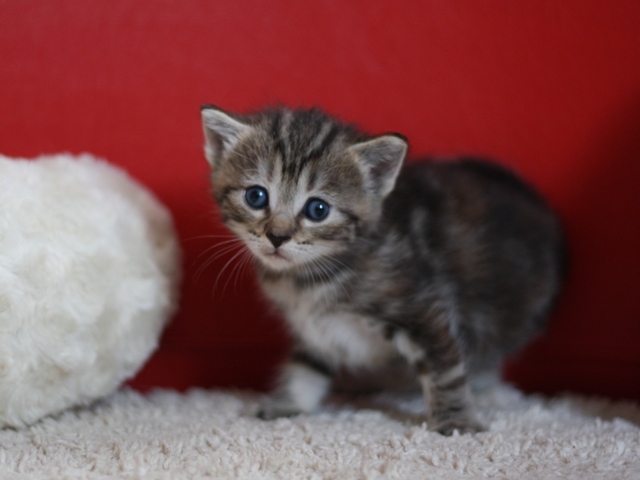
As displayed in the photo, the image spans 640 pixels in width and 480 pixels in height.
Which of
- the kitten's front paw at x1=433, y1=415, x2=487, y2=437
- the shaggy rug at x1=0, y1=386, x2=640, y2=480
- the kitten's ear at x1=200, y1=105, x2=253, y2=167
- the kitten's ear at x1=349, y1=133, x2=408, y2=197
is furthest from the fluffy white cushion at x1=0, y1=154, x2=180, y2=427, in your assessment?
the kitten's front paw at x1=433, y1=415, x2=487, y2=437

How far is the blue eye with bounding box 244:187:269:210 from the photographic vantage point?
54.7 inches

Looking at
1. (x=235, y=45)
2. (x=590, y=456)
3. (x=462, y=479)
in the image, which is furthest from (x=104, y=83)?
(x=590, y=456)

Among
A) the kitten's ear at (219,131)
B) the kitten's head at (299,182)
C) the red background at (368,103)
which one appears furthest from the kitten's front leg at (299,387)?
the kitten's ear at (219,131)

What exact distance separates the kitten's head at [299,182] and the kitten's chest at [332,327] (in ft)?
0.29

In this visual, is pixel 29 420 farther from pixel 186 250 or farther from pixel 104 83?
pixel 104 83

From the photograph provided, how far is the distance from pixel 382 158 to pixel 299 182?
0.68 ft

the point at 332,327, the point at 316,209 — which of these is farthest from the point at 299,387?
the point at 316,209

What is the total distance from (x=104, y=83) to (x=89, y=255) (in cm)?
63

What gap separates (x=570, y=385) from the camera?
1.83 meters

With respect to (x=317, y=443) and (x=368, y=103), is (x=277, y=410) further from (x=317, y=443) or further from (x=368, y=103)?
(x=368, y=103)

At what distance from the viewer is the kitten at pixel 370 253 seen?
1375mm

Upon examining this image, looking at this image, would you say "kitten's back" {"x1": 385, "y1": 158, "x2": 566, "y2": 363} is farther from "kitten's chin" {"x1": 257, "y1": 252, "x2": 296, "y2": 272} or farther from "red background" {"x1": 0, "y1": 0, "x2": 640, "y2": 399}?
"kitten's chin" {"x1": 257, "y1": 252, "x2": 296, "y2": 272}

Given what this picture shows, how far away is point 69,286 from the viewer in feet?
4.22

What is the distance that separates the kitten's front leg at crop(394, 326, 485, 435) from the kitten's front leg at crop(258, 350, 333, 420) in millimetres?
295
